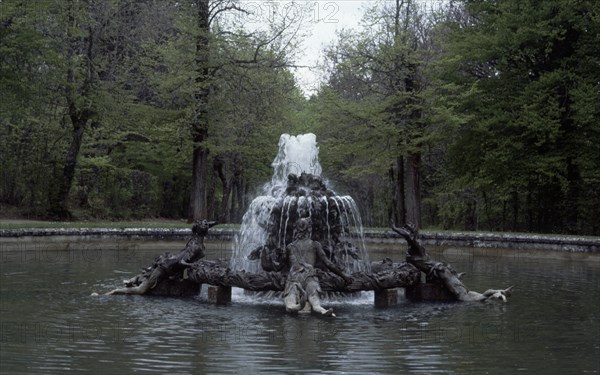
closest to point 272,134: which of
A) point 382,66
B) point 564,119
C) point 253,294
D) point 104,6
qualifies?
point 382,66

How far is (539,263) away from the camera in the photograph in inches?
861

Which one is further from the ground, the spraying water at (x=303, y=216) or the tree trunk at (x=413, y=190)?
the tree trunk at (x=413, y=190)

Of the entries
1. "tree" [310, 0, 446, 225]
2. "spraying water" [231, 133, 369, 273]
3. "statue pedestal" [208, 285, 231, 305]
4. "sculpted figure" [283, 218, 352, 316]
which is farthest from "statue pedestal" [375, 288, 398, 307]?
"tree" [310, 0, 446, 225]

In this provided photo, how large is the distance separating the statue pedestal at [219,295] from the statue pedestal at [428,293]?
342cm

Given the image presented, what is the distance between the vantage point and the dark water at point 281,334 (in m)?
8.04

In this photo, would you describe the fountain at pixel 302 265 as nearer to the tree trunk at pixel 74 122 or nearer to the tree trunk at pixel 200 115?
the tree trunk at pixel 200 115

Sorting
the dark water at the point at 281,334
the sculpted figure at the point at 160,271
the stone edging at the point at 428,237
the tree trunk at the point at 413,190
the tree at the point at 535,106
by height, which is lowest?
the dark water at the point at 281,334

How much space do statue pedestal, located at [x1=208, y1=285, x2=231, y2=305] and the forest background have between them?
17.4m

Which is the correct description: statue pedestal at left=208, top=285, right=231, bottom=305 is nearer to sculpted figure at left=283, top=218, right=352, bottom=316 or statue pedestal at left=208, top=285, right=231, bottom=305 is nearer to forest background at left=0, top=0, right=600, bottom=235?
sculpted figure at left=283, top=218, right=352, bottom=316

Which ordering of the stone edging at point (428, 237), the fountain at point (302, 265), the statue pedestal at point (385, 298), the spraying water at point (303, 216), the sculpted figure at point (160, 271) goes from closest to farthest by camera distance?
1. the fountain at point (302, 265)
2. the statue pedestal at point (385, 298)
3. the sculpted figure at point (160, 271)
4. the spraying water at point (303, 216)
5. the stone edging at point (428, 237)

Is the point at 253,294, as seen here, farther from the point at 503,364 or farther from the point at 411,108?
the point at 411,108

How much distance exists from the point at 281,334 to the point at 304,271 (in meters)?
2.55

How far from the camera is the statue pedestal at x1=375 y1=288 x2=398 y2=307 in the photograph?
13.2 meters

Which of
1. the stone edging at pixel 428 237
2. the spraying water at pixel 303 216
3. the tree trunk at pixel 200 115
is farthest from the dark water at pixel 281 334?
the tree trunk at pixel 200 115
